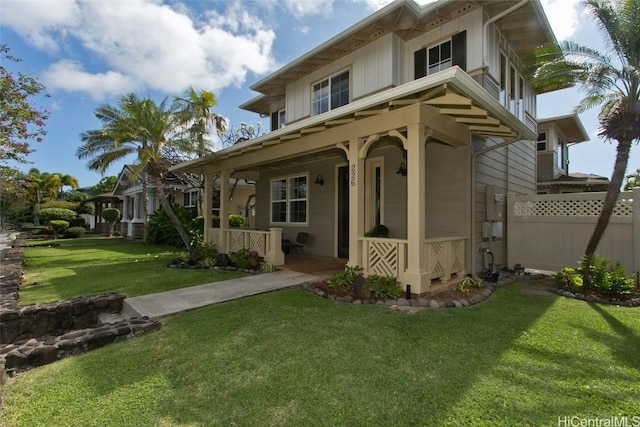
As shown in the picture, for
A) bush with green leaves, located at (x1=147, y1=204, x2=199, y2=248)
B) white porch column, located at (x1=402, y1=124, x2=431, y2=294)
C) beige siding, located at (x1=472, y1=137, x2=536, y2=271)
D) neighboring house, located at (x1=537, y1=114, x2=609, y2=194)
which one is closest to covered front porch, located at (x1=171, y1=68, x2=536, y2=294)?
white porch column, located at (x1=402, y1=124, x2=431, y2=294)

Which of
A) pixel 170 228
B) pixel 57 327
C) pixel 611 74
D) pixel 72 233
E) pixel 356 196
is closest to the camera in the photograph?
pixel 57 327

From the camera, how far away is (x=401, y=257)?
5.29 m

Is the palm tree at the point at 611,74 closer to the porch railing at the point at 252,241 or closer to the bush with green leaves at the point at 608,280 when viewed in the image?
the bush with green leaves at the point at 608,280

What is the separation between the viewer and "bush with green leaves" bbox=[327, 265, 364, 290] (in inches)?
222

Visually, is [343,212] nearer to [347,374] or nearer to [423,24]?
[423,24]

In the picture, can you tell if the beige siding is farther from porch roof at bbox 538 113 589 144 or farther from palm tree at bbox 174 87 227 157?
palm tree at bbox 174 87 227 157

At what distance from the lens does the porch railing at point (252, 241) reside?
788 centimetres

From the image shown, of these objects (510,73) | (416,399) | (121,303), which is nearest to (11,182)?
(121,303)

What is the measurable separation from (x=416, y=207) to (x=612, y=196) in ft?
11.8

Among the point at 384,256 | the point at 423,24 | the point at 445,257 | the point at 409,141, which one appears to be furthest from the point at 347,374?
the point at 423,24

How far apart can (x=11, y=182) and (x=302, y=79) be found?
12347mm

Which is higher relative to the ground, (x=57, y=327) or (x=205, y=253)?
(x=205, y=253)

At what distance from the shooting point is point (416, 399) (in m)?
2.37

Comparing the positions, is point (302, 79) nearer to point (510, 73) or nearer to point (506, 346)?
point (510, 73)
